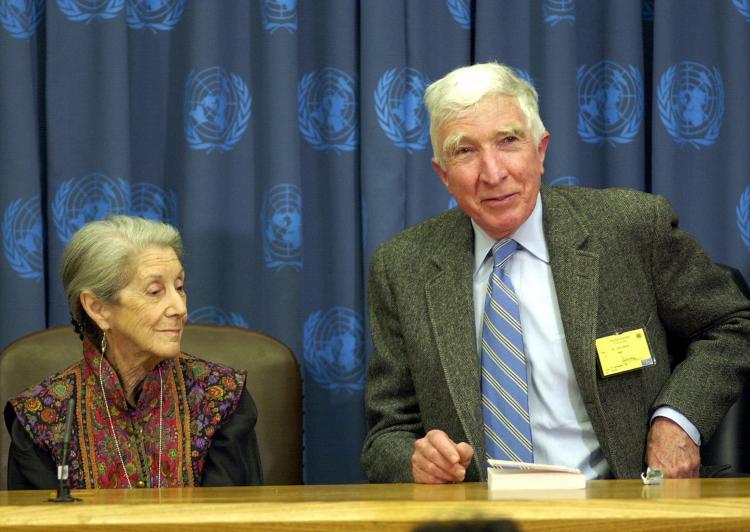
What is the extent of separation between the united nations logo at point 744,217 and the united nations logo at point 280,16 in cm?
143

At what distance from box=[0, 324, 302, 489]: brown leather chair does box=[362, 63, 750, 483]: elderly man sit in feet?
0.91

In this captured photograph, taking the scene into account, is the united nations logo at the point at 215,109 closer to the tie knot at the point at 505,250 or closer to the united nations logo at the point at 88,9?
the united nations logo at the point at 88,9

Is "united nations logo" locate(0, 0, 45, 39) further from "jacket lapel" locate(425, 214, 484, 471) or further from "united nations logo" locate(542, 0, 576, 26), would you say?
Answer: "united nations logo" locate(542, 0, 576, 26)

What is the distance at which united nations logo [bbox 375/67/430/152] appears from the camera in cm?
320

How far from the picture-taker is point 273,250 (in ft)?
10.6

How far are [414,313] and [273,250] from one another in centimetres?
65

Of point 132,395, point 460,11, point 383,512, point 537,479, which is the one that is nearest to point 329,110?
point 460,11

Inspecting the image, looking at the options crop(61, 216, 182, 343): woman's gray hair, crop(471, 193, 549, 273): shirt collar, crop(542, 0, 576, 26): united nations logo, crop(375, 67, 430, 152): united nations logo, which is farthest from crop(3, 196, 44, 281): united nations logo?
crop(542, 0, 576, 26): united nations logo

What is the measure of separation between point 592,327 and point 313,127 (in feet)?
3.84

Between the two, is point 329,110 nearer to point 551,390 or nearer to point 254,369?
point 254,369

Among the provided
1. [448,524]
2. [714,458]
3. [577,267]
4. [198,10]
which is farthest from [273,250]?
[448,524]

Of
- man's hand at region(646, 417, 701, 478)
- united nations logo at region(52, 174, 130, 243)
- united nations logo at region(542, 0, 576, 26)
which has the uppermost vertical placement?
united nations logo at region(542, 0, 576, 26)

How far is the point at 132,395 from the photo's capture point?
2.73m

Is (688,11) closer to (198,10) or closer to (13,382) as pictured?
(198,10)
